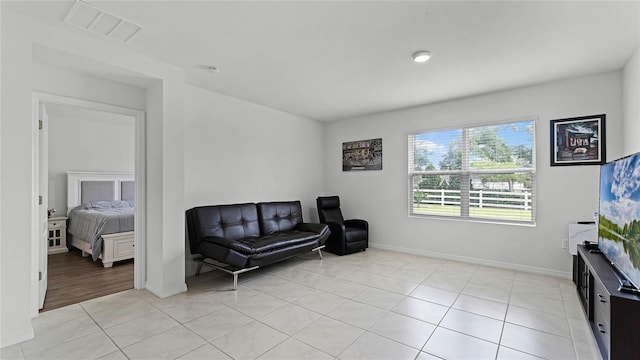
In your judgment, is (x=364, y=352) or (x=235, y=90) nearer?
(x=364, y=352)

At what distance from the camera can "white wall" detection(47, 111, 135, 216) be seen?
541cm

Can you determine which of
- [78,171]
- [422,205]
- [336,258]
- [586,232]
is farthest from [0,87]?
[586,232]

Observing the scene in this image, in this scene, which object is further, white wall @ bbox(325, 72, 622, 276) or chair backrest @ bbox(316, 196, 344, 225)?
chair backrest @ bbox(316, 196, 344, 225)

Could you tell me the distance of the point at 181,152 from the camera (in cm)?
314

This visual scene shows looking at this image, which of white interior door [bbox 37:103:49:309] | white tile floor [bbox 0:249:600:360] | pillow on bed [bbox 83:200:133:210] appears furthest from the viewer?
pillow on bed [bbox 83:200:133:210]

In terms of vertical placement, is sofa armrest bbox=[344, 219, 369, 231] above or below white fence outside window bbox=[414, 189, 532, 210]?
below

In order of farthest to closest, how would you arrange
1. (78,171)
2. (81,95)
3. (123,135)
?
(123,135) → (78,171) → (81,95)

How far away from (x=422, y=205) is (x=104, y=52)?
451 centimetres

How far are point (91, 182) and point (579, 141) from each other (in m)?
8.11

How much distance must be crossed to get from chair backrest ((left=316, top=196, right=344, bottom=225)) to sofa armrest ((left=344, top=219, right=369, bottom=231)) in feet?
0.40

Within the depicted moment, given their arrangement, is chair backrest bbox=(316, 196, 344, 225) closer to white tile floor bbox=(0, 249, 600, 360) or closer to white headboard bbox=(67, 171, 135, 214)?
white tile floor bbox=(0, 249, 600, 360)

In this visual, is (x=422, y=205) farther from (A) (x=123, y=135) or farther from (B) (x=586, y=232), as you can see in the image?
(A) (x=123, y=135)

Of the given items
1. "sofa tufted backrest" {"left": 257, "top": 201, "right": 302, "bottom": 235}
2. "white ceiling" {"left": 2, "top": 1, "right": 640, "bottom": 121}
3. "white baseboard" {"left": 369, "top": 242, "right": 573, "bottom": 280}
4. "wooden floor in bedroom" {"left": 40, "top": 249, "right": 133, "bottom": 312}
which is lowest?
"wooden floor in bedroom" {"left": 40, "top": 249, "right": 133, "bottom": 312}

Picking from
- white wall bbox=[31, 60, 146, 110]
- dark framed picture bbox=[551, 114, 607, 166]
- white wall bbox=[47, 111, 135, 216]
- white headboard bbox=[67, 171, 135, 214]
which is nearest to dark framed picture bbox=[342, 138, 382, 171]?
dark framed picture bbox=[551, 114, 607, 166]
